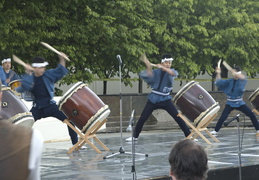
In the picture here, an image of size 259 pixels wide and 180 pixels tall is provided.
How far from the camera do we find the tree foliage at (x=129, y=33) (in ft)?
63.6

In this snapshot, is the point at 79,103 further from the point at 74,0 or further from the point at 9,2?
the point at 74,0

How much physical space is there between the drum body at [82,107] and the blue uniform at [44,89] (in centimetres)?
15

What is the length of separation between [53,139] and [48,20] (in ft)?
23.2

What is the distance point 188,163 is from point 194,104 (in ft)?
29.5

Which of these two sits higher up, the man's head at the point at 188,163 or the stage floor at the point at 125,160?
the man's head at the point at 188,163

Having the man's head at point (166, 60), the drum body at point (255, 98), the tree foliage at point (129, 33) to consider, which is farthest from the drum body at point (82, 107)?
the tree foliage at point (129, 33)

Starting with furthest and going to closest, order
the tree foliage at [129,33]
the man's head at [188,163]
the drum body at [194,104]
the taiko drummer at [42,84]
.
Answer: the tree foliage at [129,33]
the drum body at [194,104]
the taiko drummer at [42,84]
the man's head at [188,163]

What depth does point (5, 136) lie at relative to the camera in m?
2.51

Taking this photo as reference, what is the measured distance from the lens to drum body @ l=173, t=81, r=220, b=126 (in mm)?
11852

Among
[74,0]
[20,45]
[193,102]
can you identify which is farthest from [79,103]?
[74,0]

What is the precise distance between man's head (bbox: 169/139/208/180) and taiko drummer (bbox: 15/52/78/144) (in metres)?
6.81

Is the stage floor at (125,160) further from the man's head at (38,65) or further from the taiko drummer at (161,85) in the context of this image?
the man's head at (38,65)

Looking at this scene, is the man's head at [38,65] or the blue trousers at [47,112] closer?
the man's head at [38,65]

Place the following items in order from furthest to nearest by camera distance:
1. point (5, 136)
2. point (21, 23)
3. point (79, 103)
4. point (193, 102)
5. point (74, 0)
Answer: point (74, 0) < point (21, 23) < point (193, 102) < point (79, 103) < point (5, 136)
